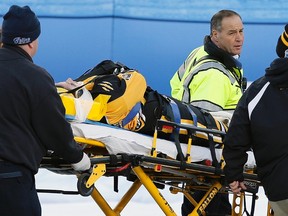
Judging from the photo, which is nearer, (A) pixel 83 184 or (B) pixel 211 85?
(A) pixel 83 184

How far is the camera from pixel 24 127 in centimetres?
407

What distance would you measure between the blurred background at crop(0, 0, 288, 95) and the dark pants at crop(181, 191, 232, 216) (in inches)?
130

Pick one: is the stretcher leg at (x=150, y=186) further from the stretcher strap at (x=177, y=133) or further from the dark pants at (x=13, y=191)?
the dark pants at (x=13, y=191)

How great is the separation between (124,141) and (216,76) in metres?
1.12

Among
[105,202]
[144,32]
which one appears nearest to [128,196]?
[105,202]

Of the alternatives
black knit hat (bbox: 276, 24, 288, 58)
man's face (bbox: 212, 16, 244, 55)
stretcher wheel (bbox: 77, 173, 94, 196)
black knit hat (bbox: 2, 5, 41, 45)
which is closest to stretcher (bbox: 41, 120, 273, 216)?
stretcher wheel (bbox: 77, 173, 94, 196)

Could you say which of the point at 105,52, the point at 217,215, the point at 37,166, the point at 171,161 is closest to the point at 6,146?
the point at 37,166

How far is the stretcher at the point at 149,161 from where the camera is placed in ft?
14.9

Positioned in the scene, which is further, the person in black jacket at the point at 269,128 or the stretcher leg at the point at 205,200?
the stretcher leg at the point at 205,200

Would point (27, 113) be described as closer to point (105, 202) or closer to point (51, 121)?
point (51, 121)

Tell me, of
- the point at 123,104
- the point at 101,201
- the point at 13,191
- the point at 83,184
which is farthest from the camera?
the point at 101,201

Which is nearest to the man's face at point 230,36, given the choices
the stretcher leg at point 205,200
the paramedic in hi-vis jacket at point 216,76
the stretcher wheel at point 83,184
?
the paramedic in hi-vis jacket at point 216,76

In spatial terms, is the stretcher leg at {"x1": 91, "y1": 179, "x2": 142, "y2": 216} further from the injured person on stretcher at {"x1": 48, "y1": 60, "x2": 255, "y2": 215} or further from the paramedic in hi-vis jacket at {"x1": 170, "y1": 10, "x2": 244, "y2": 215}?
the paramedic in hi-vis jacket at {"x1": 170, "y1": 10, "x2": 244, "y2": 215}

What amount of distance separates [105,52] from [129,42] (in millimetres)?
261
